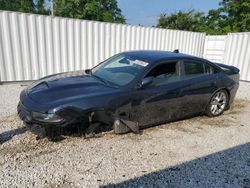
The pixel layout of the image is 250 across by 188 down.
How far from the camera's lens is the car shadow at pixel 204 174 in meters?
2.98

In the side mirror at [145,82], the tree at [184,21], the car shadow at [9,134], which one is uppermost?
the tree at [184,21]

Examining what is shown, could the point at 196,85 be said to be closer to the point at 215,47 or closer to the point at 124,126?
the point at 124,126

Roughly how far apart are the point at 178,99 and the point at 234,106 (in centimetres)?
288

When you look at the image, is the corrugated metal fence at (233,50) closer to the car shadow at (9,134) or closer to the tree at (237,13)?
the car shadow at (9,134)

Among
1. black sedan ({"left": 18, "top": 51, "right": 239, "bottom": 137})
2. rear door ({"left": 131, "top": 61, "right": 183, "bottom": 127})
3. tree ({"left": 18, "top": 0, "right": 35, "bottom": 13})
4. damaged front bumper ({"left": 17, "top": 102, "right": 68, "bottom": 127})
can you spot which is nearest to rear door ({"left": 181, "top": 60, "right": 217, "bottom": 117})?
black sedan ({"left": 18, "top": 51, "right": 239, "bottom": 137})

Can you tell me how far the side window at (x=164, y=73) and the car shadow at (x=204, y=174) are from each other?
1.54 metres

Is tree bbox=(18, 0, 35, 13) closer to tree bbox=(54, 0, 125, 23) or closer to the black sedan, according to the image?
tree bbox=(54, 0, 125, 23)

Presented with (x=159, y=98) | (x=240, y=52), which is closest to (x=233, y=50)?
(x=240, y=52)

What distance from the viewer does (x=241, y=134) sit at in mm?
4699

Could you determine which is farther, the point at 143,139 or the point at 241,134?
the point at 241,134

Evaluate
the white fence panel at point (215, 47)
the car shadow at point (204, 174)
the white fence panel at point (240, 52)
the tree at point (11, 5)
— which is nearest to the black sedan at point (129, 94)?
the car shadow at point (204, 174)

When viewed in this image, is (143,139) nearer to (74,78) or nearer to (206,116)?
(74,78)

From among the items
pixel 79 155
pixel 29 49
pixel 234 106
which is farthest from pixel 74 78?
pixel 234 106

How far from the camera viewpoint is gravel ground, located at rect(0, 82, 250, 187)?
9.81 feet
